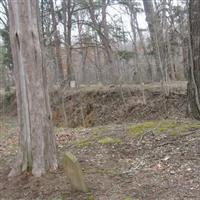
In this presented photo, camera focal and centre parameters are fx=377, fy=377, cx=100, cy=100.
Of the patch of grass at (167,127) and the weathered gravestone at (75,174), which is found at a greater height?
the patch of grass at (167,127)

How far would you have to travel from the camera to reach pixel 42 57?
6.26 metres

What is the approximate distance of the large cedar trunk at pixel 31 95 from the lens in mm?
6109

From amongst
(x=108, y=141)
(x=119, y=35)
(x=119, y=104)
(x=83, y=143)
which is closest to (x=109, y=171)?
(x=108, y=141)

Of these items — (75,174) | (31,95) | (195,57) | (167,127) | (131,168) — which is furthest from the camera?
(195,57)

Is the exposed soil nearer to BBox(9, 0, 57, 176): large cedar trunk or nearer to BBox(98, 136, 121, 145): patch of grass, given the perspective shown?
BBox(98, 136, 121, 145): patch of grass

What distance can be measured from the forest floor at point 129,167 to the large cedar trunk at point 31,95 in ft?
0.94

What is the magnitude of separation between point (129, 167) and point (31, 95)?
6.40 feet

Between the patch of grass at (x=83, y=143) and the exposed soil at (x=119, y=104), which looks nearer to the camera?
the patch of grass at (x=83, y=143)

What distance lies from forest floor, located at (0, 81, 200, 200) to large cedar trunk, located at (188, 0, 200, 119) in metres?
0.47

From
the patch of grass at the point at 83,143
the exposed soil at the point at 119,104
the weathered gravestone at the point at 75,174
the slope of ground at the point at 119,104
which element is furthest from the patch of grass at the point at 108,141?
the exposed soil at the point at 119,104

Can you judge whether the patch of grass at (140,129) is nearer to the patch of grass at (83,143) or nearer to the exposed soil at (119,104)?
the patch of grass at (83,143)

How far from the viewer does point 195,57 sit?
7422 millimetres

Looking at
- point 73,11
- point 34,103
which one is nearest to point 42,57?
point 34,103

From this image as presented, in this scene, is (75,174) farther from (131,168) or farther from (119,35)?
(119,35)
